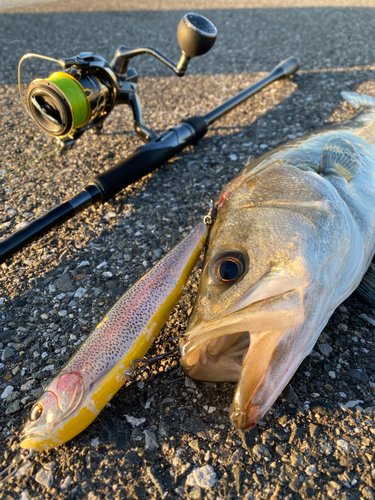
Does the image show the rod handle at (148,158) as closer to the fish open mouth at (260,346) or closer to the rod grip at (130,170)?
the rod grip at (130,170)

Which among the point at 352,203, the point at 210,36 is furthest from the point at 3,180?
the point at 352,203

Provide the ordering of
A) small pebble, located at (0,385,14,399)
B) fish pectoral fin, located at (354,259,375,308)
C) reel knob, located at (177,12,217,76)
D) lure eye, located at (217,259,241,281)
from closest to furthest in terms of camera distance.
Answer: lure eye, located at (217,259,241,281)
small pebble, located at (0,385,14,399)
fish pectoral fin, located at (354,259,375,308)
reel knob, located at (177,12,217,76)

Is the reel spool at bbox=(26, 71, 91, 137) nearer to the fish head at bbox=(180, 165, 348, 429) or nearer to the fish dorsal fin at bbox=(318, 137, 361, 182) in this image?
the fish head at bbox=(180, 165, 348, 429)

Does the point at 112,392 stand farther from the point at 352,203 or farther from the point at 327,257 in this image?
the point at 352,203

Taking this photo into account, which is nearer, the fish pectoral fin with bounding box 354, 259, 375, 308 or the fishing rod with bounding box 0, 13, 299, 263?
the fish pectoral fin with bounding box 354, 259, 375, 308

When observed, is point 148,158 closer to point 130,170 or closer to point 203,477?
point 130,170

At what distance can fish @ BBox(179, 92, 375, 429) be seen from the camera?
1.34 metres

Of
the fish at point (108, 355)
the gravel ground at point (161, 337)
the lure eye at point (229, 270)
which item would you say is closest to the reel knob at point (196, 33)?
the gravel ground at point (161, 337)

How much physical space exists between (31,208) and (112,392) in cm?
169

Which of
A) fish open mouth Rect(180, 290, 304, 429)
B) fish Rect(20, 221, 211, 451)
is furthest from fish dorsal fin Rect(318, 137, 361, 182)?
fish open mouth Rect(180, 290, 304, 429)

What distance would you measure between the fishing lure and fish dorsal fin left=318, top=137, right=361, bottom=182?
865 millimetres

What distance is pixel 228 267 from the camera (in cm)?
155

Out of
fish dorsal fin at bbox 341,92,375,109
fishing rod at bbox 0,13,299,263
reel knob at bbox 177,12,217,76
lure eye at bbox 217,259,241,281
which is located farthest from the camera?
fish dorsal fin at bbox 341,92,375,109

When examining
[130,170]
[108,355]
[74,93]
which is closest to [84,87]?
[74,93]
